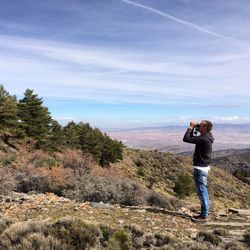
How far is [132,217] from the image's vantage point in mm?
10930

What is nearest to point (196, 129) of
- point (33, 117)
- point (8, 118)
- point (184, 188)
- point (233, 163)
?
point (8, 118)

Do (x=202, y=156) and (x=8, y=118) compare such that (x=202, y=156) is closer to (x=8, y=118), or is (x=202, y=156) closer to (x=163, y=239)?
(x=163, y=239)

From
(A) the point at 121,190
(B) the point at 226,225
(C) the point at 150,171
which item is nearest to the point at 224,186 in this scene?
(C) the point at 150,171

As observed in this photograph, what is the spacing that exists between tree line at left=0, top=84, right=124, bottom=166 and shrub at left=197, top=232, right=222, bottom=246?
124 ft

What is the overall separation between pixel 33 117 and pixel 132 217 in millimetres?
40280

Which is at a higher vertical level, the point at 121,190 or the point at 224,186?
the point at 121,190

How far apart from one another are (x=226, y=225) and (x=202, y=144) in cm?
203

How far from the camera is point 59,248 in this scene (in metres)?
7.29

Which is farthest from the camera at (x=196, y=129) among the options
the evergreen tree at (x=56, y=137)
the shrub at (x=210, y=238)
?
the evergreen tree at (x=56, y=137)

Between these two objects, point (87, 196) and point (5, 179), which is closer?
point (5, 179)

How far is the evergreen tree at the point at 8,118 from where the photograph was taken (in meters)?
44.4

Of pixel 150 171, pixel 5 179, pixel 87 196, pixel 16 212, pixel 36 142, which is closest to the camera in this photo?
pixel 16 212

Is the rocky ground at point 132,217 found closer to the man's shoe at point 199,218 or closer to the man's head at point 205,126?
the man's shoe at point 199,218

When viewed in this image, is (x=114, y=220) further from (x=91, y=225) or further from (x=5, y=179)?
(x=5, y=179)
